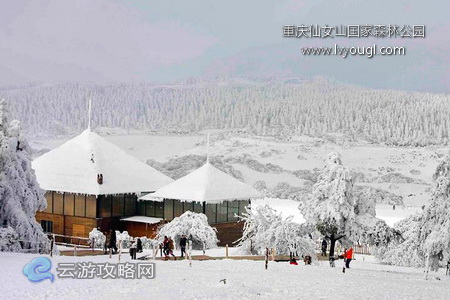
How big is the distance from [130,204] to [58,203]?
5.27 metres

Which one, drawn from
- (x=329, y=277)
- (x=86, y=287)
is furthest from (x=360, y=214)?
(x=86, y=287)

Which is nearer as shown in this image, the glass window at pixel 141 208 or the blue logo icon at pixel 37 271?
the blue logo icon at pixel 37 271

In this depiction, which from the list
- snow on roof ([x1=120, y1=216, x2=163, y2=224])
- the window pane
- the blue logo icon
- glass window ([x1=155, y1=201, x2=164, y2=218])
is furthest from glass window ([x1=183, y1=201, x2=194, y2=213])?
the blue logo icon

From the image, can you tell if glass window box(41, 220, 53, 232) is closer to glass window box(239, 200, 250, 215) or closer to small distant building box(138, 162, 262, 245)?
small distant building box(138, 162, 262, 245)

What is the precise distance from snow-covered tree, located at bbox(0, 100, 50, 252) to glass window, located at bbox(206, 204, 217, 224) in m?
17.0

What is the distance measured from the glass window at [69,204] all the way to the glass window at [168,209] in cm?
672

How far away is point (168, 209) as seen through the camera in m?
57.3

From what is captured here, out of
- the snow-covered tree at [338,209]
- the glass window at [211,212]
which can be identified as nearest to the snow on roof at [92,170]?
the glass window at [211,212]

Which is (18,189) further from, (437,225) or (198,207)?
(437,225)

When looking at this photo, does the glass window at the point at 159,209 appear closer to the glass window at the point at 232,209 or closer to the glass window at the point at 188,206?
the glass window at the point at 188,206

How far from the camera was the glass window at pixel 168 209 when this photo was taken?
187 feet

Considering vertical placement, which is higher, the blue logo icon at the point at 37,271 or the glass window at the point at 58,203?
the glass window at the point at 58,203

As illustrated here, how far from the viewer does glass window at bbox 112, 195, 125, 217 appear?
58.4m

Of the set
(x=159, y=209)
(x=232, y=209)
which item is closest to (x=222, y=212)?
(x=232, y=209)
